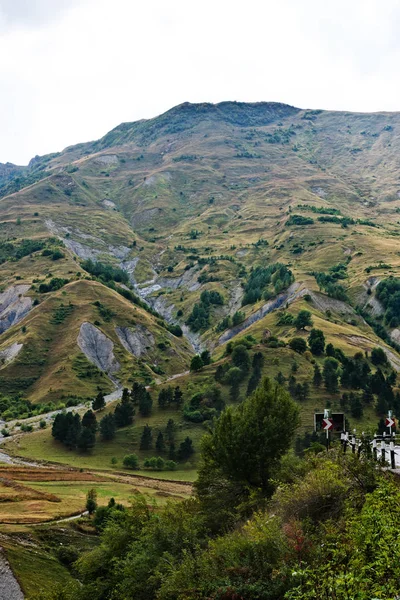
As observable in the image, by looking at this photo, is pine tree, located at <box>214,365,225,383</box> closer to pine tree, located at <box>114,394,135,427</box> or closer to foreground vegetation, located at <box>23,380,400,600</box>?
pine tree, located at <box>114,394,135,427</box>

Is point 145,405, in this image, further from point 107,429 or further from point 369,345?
point 369,345

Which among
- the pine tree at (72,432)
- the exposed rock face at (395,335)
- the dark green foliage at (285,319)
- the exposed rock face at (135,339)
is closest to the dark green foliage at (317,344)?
the dark green foliage at (285,319)

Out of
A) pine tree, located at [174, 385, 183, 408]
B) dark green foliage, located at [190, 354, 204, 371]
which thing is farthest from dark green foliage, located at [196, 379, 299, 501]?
dark green foliage, located at [190, 354, 204, 371]

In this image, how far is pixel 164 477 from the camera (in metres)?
93.3

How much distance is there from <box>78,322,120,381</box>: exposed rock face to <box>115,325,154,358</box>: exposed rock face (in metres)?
8.57

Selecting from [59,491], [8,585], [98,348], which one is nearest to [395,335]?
[98,348]

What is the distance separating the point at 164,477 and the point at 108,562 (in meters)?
57.7

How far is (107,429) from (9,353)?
69.4 meters

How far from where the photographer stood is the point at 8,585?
3450cm

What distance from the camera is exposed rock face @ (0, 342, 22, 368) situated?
536 ft

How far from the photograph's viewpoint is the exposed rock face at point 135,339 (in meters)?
183

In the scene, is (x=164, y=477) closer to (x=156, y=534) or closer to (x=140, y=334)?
(x=156, y=534)

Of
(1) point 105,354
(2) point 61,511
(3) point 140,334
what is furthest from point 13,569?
(3) point 140,334

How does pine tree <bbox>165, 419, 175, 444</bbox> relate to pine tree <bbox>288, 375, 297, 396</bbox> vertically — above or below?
below
